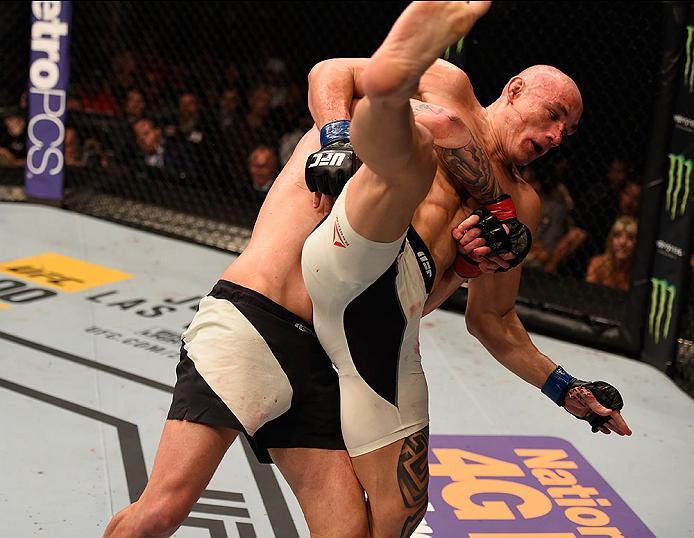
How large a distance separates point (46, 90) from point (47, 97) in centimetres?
4

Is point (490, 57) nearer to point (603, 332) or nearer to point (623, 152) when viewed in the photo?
point (623, 152)

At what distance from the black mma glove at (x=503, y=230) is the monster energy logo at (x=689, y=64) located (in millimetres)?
2365

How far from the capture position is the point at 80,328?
3.83 metres

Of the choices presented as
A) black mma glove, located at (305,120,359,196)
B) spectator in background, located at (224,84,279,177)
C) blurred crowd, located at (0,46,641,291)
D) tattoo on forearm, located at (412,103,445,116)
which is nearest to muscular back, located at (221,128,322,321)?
black mma glove, located at (305,120,359,196)

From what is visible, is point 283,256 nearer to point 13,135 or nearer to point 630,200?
point 630,200

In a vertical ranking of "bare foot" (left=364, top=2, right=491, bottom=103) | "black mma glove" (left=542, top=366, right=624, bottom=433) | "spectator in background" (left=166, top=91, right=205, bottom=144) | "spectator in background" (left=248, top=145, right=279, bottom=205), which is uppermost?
"bare foot" (left=364, top=2, right=491, bottom=103)

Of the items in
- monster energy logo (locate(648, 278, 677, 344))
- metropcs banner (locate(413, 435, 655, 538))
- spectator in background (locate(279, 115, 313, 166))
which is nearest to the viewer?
metropcs banner (locate(413, 435, 655, 538))

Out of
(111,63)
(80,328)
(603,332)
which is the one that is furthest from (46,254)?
(603,332)

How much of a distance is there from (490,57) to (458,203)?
324cm

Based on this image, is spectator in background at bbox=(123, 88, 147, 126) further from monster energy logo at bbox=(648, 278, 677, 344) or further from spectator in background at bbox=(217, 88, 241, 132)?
→ monster energy logo at bbox=(648, 278, 677, 344)

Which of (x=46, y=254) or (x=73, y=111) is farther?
(x=73, y=111)

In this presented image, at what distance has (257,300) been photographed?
192 cm

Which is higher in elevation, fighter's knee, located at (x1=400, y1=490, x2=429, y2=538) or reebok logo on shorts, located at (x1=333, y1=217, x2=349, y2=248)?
reebok logo on shorts, located at (x1=333, y1=217, x2=349, y2=248)

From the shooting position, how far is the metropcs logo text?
531cm
